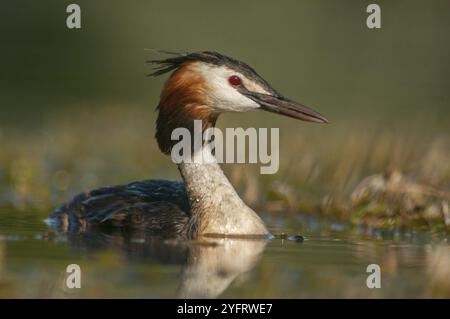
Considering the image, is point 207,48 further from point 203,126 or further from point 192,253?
point 192,253

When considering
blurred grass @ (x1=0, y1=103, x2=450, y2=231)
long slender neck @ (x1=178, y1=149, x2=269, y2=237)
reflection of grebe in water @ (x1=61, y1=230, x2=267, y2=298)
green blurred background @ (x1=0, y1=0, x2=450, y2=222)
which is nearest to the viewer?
reflection of grebe in water @ (x1=61, y1=230, x2=267, y2=298)

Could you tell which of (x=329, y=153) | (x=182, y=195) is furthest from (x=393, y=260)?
(x=329, y=153)

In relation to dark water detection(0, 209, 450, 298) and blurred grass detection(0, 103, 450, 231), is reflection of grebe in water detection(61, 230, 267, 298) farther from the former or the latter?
blurred grass detection(0, 103, 450, 231)

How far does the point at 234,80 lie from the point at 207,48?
16086 mm

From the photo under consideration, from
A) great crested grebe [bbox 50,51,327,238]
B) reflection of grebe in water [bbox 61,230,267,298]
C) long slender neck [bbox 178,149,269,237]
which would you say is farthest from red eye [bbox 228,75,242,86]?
reflection of grebe in water [bbox 61,230,267,298]

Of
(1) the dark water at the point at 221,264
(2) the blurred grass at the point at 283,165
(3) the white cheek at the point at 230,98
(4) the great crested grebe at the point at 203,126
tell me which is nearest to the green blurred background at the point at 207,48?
(2) the blurred grass at the point at 283,165

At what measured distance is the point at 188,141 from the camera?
37.7ft

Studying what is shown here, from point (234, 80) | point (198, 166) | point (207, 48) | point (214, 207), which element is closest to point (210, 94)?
point (234, 80)

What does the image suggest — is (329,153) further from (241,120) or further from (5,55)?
(5,55)

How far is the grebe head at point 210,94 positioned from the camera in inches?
447

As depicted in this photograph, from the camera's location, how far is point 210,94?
11.4 meters

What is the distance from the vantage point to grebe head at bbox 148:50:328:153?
1134cm

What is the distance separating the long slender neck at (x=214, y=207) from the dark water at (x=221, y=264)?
0.29 meters
